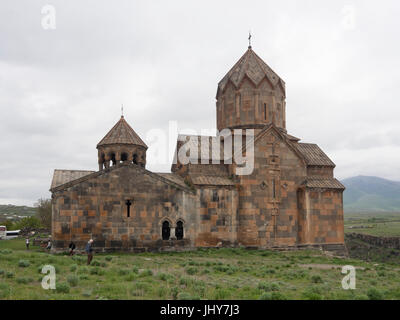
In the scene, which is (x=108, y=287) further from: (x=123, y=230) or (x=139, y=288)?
(x=123, y=230)

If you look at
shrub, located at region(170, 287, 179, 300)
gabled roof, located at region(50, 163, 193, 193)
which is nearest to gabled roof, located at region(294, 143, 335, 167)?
gabled roof, located at region(50, 163, 193, 193)

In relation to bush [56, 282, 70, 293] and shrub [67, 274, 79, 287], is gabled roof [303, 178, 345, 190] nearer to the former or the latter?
shrub [67, 274, 79, 287]

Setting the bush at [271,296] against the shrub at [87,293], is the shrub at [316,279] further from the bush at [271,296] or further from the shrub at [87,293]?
the shrub at [87,293]

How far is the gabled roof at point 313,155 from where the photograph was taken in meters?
19.8

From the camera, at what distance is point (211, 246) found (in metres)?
17.2

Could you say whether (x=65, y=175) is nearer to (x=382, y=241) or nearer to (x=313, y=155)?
(x=313, y=155)

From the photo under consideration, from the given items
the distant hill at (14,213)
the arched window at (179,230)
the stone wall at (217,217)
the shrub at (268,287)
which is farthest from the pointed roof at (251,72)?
the distant hill at (14,213)

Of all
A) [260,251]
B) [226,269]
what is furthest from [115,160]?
[226,269]

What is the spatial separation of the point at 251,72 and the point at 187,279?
13569 millimetres

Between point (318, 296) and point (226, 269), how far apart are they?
4450mm

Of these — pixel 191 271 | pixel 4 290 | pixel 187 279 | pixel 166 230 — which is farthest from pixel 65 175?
pixel 4 290
